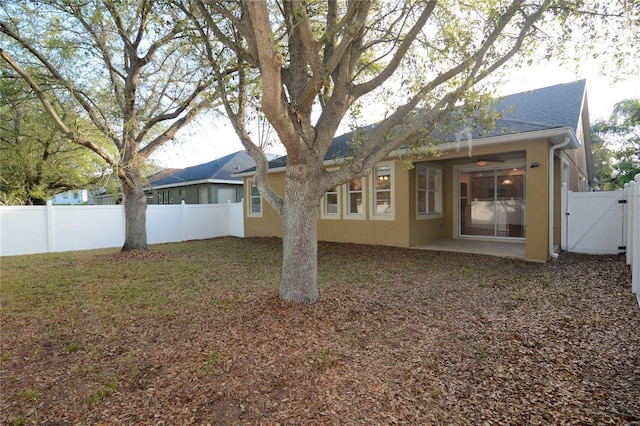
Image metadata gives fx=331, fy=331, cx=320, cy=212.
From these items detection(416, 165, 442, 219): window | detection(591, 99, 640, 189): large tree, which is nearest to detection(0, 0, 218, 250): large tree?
detection(416, 165, 442, 219): window

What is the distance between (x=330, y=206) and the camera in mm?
11219

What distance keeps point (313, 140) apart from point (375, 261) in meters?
4.29

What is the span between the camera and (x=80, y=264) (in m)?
8.23

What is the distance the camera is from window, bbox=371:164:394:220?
952 centimetres

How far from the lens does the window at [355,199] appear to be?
33.6ft

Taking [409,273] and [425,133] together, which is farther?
[409,273]

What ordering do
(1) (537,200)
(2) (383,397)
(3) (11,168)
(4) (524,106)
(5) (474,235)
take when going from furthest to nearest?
(3) (11,168) < (5) (474,235) < (4) (524,106) < (1) (537,200) < (2) (383,397)

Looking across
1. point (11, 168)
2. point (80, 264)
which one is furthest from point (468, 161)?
point (11, 168)

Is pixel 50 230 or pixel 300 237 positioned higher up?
pixel 300 237

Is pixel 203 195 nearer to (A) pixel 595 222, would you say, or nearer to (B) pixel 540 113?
(B) pixel 540 113

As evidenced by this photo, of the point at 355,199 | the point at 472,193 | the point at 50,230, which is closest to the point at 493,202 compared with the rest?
the point at 472,193

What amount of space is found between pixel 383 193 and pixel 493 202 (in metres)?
3.45

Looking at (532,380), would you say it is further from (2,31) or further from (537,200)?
(2,31)

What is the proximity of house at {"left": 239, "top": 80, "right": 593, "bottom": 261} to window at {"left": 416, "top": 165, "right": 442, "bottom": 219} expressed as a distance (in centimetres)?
3
